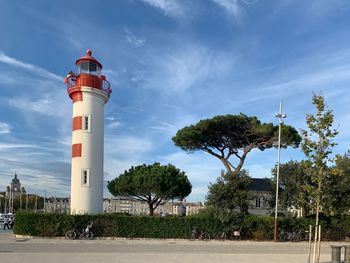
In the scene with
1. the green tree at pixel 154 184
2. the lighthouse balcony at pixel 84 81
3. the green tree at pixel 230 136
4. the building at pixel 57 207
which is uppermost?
the lighthouse balcony at pixel 84 81

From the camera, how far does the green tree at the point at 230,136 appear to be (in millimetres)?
39938

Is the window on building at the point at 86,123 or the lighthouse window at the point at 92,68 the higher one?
the lighthouse window at the point at 92,68

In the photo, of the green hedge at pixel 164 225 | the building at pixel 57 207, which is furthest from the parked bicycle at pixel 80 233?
the building at pixel 57 207

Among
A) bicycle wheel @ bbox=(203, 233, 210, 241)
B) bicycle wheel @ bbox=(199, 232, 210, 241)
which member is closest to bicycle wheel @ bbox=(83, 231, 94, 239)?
bicycle wheel @ bbox=(199, 232, 210, 241)

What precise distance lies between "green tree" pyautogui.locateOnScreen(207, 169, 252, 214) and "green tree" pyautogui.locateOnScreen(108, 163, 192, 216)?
55.8ft

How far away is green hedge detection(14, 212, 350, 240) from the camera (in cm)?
2703

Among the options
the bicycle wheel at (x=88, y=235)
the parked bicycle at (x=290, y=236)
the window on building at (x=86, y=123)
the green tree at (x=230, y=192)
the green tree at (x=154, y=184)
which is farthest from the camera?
the green tree at (x=154, y=184)

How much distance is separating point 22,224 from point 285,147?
23.1m

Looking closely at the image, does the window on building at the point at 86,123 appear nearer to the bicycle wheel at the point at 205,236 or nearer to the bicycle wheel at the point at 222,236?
the bicycle wheel at the point at 205,236

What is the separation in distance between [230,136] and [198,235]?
14.0m

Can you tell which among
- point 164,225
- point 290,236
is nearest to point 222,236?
point 164,225

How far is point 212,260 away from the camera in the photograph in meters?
16.5

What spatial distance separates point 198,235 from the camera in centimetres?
2886

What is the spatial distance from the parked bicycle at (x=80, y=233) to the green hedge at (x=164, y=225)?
13.6 inches
